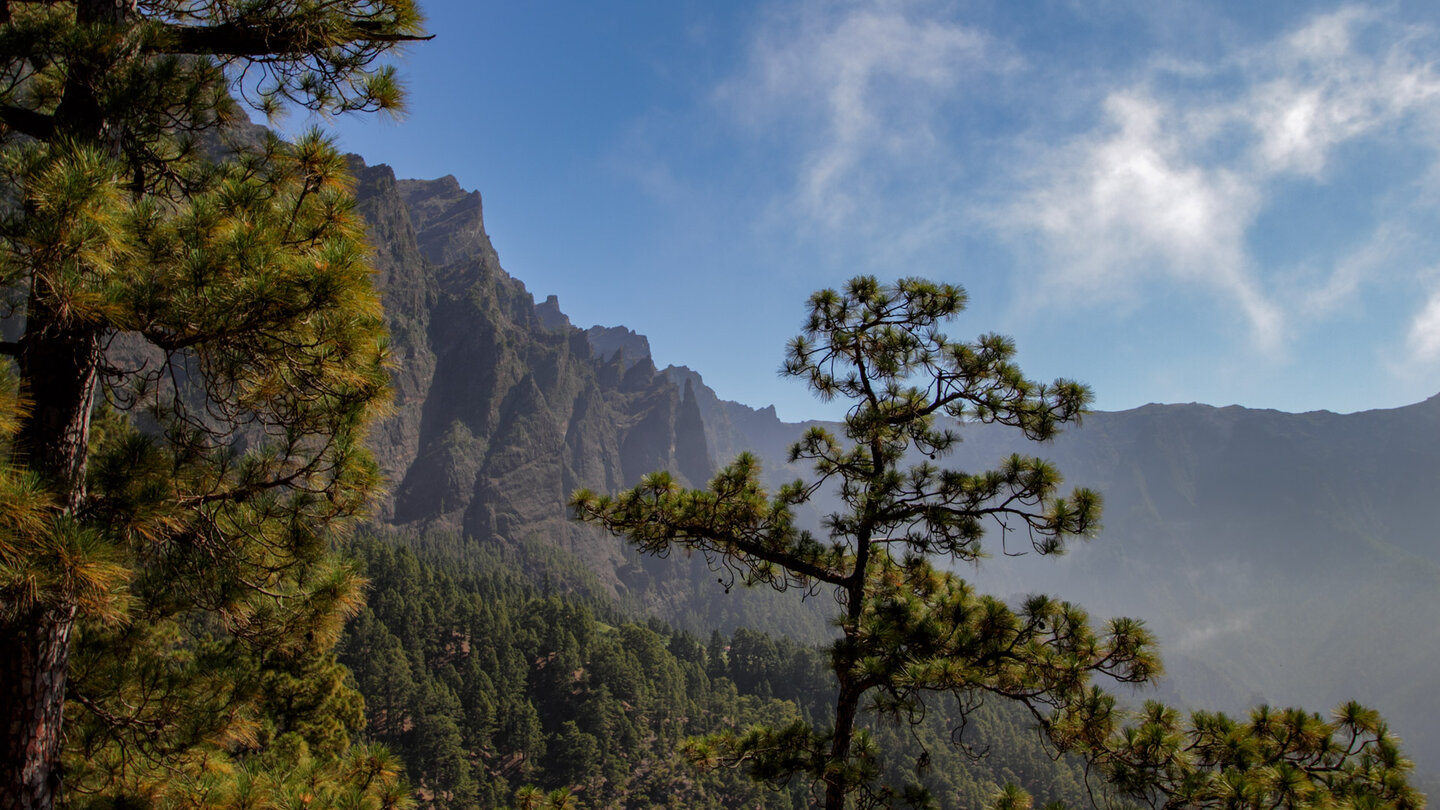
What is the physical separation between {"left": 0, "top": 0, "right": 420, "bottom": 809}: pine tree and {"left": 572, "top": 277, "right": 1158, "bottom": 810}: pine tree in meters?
2.54

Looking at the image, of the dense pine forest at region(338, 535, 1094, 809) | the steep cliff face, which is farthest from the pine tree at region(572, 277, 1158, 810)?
the steep cliff face

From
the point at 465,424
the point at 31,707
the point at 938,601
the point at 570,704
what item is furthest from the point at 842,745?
the point at 465,424

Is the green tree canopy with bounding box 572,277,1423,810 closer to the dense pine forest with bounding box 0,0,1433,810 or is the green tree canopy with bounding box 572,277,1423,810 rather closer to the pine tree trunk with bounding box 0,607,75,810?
the dense pine forest with bounding box 0,0,1433,810

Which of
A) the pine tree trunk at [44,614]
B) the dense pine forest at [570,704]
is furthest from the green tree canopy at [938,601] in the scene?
the dense pine forest at [570,704]

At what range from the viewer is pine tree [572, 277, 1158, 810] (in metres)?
4.70

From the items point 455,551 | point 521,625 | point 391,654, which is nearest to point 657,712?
point 521,625

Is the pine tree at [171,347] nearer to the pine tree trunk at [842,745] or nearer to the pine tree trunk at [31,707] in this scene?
the pine tree trunk at [31,707]

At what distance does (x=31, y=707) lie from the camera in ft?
11.1

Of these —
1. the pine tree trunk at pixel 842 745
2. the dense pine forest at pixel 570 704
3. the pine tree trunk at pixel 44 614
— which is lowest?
the dense pine forest at pixel 570 704

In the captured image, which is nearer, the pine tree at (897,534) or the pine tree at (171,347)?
the pine tree at (171,347)

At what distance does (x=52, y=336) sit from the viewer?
11.5 feet

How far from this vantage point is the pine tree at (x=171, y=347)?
2.92m

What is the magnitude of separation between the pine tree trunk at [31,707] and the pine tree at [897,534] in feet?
11.8

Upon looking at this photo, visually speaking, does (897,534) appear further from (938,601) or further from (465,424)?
(465,424)
